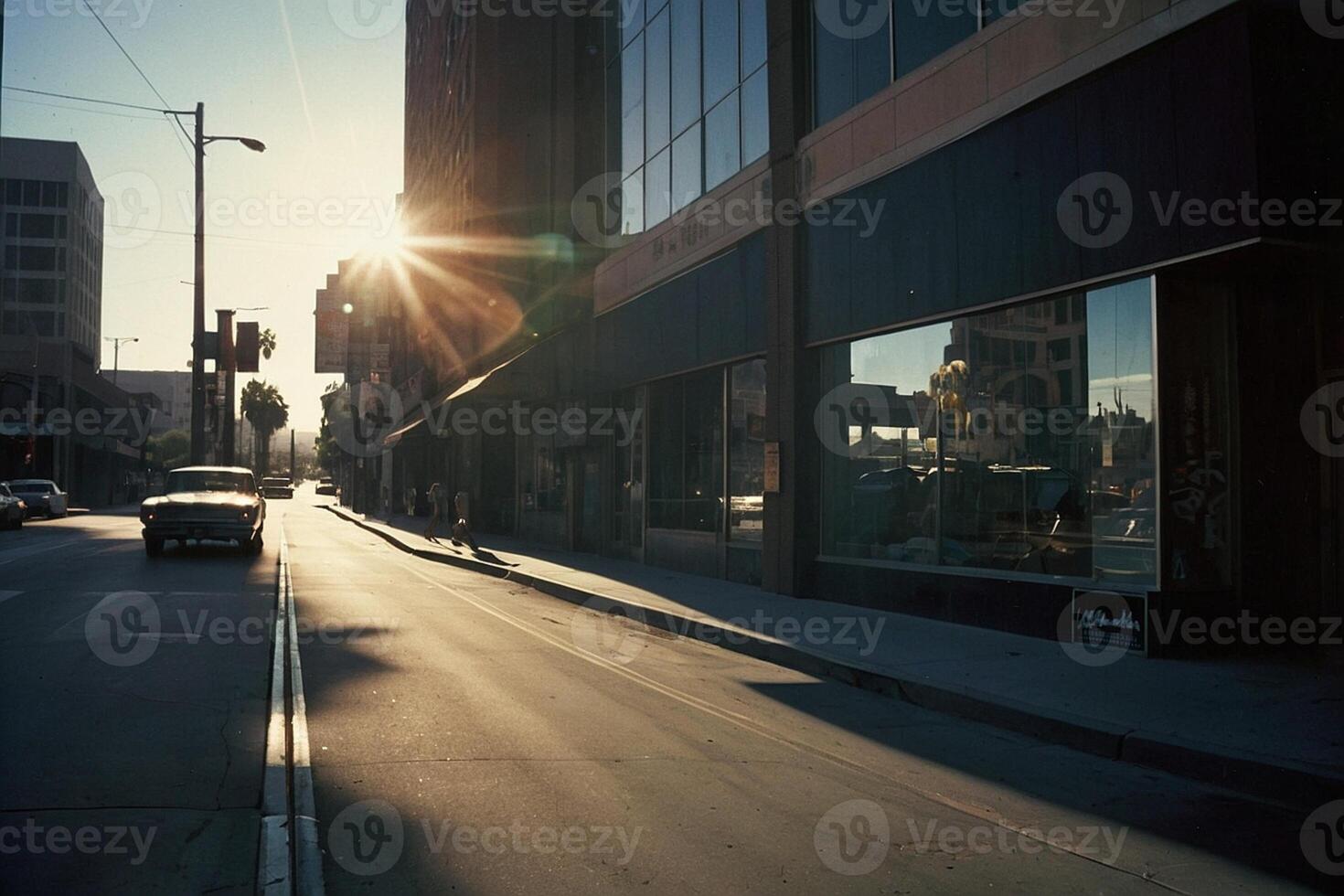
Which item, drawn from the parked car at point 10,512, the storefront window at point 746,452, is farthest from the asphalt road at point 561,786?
the parked car at point 10,512

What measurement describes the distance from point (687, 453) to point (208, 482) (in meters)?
9.57

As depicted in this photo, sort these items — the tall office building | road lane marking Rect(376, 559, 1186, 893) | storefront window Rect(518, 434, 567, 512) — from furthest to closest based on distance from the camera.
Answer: storefront window Rect(518, 434, 567, 512)
the tall office building
road lane marking Rect(376, 559, 1186, 893)

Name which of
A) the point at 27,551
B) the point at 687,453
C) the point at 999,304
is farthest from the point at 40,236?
the point at 999,304

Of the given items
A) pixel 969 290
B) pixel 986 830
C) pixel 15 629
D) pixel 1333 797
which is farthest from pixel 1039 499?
pixel 15 629

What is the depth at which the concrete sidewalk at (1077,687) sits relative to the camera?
6.66 metres

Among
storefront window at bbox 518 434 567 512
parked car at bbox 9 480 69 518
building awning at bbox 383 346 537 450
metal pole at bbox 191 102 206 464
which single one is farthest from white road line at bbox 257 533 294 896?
parked car at bbox 9 480 69 518

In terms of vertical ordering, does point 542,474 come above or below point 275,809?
above

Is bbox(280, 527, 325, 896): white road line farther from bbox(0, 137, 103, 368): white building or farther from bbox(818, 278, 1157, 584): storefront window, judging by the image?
bbox(0, 137, 103, 368): white building

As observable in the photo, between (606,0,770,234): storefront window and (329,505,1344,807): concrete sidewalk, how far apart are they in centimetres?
783

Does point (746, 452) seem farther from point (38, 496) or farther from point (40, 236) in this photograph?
point (40, 236)

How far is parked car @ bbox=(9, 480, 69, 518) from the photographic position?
42.7 m

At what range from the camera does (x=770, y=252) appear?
16.1 meters

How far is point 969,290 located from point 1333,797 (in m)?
7.11

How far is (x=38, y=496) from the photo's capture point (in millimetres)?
42938
